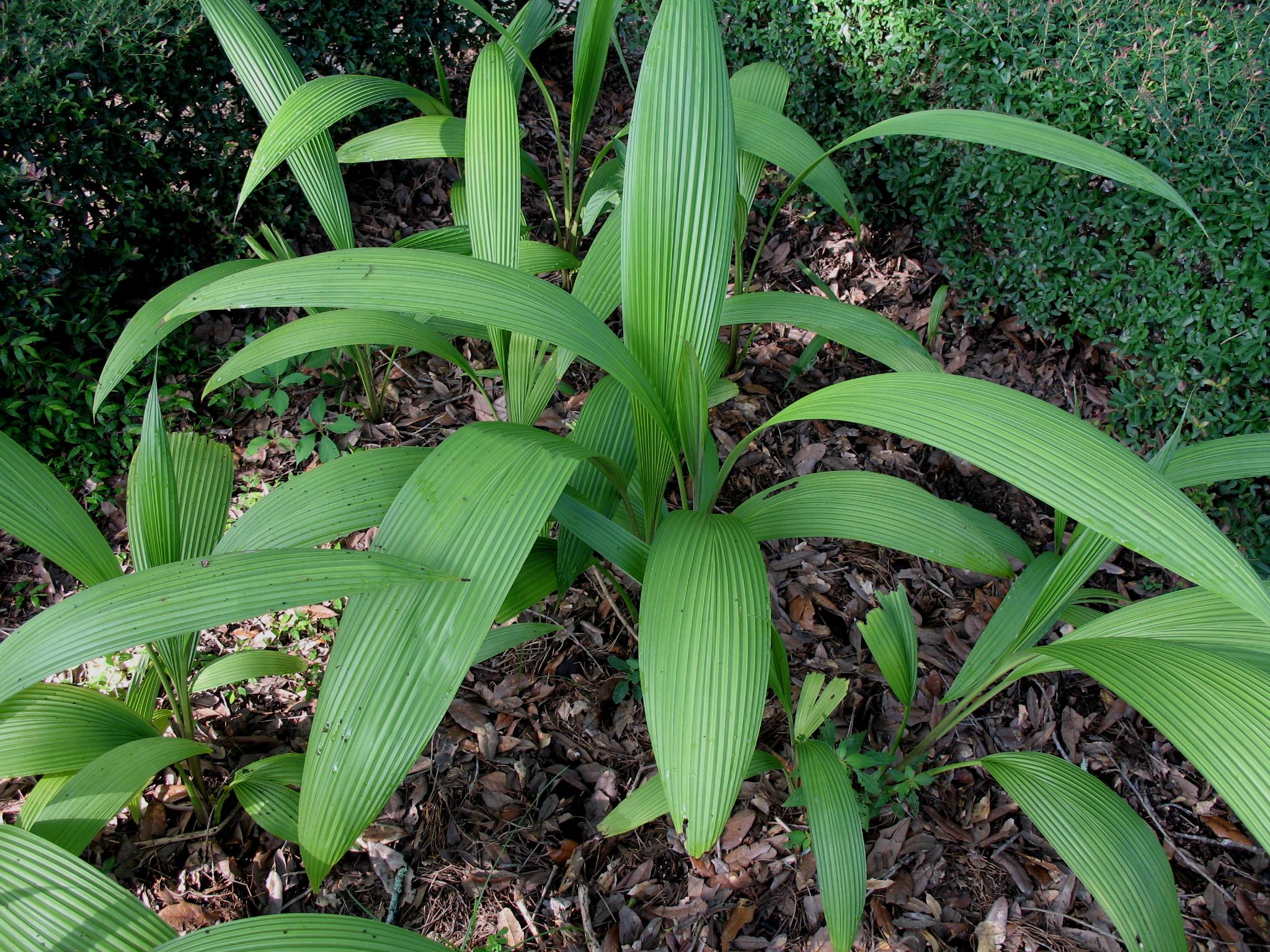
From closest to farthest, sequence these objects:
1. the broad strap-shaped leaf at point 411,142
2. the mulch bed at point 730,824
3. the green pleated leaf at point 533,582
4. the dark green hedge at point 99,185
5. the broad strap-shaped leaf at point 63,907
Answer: the broad strap-shaped leaf at point 63,907
the green pleated leaf at point 533,582
the mulch bed at point 730,824
the dark green hedge at point 99,185
the broad strap-shaped leaf at point 411,142

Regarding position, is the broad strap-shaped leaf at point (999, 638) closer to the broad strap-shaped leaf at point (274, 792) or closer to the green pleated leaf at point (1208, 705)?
the green pleated leaf at point (1208, 705)

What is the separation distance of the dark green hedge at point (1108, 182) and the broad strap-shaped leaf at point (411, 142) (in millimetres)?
1038

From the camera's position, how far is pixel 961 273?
2354 mm

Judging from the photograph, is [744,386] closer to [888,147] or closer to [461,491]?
[888,147]

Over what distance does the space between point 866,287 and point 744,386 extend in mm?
568

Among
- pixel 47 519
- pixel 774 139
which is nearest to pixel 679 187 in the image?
pixel 774 139

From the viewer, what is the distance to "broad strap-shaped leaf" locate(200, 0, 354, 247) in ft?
5.83

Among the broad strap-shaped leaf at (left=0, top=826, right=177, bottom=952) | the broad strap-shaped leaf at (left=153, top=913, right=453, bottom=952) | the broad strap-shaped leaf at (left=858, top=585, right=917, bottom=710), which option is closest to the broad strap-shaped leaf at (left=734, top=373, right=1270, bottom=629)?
the broad strap-shaped leaf at (left=858, top=585, right=917, bottom=710)

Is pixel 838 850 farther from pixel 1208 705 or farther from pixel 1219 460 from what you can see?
pixel 1219 460

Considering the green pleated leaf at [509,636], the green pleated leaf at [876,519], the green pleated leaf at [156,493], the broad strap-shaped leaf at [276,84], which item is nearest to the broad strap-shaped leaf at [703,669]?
the green pleated leaf at [876,519]

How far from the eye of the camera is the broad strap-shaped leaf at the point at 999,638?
1394mm

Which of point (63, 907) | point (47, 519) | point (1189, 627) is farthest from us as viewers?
point (47, 519)

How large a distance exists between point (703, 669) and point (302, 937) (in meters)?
0.56

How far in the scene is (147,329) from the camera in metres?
1.59
